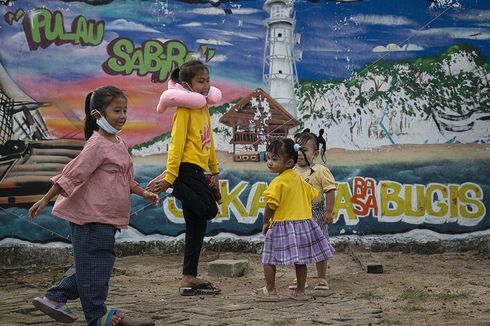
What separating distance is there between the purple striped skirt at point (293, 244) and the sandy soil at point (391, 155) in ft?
8.65

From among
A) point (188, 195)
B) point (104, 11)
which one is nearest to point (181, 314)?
point (188, 195)

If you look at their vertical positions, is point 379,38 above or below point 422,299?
above

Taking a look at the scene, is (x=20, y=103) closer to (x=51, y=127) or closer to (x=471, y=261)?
(x=51, y=127)

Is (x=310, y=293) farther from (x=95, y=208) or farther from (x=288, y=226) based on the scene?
(x=95, y=208)

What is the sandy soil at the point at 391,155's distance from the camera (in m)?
8.48

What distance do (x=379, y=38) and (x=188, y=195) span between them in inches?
148

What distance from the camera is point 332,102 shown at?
8555 millimetres

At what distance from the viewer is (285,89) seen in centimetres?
857

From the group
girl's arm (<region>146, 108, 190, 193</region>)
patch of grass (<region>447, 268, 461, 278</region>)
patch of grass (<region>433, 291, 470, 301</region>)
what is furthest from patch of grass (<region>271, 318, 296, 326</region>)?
patch of grass (<region>447, 268, 461, 278</region>)

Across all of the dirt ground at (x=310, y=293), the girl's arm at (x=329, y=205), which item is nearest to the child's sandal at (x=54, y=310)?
the dirt ground at (x=310, y=293)

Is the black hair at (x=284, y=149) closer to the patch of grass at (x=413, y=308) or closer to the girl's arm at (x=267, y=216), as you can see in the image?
the girl's arm at (x=267, y=216)

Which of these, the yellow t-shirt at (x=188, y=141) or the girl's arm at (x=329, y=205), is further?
the girl's arm at (x=329, y=205)

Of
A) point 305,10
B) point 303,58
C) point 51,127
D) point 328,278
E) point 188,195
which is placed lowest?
point 328,278

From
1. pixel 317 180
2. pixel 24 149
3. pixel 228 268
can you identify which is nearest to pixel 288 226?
pixel 317 180
